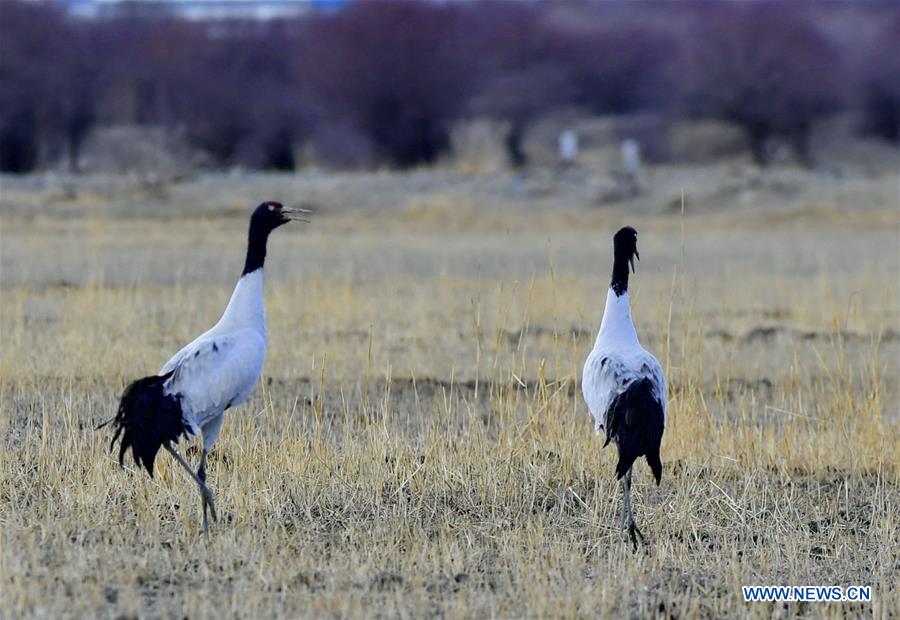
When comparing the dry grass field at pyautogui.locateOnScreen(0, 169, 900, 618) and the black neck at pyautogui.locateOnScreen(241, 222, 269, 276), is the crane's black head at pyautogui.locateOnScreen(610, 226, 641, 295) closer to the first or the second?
the dry grass field at pyautogui.locateOnScreen(0, 169, 900, 618)

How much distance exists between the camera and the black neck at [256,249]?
25.6ft

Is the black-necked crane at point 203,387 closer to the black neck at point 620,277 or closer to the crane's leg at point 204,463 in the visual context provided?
the crane's leg at point 204,463

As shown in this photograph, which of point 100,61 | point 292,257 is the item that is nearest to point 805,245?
point 292,257

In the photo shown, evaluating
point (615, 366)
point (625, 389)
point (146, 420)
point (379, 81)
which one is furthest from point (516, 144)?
point (146, 420)

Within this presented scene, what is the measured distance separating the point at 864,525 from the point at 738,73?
38.2 metres

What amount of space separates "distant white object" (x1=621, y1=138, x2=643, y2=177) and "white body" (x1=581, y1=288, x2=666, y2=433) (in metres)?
22.5

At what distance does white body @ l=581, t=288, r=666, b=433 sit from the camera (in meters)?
7.54

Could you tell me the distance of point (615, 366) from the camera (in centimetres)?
761

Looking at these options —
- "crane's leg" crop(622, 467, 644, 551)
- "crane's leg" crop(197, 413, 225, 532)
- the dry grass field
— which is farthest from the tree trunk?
"crane's leg" crop(622, 467, 644, 551)

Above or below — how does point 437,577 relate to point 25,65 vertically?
below

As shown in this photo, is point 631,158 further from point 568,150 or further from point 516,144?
point 516,144

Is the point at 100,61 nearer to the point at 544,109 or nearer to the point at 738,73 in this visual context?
the point at 544,109

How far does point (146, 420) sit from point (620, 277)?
2.48 meters

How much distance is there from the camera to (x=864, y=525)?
7.92 m
